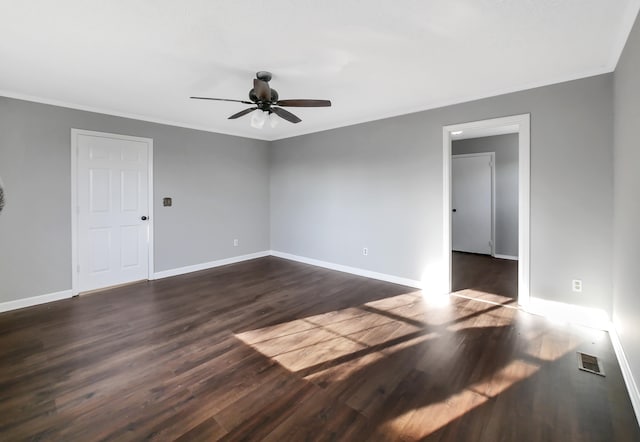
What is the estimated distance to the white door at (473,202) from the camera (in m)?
6.11

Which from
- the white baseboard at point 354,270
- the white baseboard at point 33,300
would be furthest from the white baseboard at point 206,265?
the white baseboard at point 33,300

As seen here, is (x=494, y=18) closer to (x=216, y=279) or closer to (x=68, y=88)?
(x=68, y=88)

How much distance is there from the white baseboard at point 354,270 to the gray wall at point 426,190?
0.08 metres

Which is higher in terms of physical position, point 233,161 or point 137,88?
point 137,88

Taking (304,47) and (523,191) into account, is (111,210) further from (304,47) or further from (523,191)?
(523,191)

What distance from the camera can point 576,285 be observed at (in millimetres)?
2982

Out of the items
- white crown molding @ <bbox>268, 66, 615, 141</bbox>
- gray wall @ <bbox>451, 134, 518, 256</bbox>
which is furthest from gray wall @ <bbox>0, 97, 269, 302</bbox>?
gray wall @ <bbox>451, 134, 518, 256</bbox>

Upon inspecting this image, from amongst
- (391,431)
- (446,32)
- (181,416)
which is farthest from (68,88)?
(391,431)

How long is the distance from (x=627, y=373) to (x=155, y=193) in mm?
5424

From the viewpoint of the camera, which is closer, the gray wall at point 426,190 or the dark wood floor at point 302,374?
the dark wood floor at point 302,374

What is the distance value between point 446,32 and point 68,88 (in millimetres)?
3739

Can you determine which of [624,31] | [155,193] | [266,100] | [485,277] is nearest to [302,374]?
[266,100]

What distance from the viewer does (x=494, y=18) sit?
1977 mm

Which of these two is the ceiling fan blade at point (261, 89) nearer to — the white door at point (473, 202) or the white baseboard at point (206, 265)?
the white baseboard at point (206, 265)
